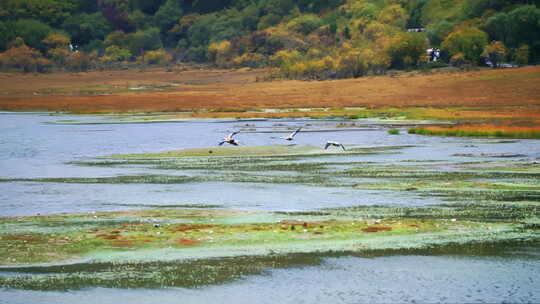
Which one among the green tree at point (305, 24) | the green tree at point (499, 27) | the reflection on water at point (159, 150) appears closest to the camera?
the reflection on water at point (159, 150)

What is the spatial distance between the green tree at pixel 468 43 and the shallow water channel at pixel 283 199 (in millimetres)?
49957

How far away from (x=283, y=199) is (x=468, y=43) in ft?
290

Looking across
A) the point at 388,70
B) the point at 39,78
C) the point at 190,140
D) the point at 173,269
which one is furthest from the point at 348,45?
the point at 173,269

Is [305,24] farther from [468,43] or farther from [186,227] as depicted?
[186,227]

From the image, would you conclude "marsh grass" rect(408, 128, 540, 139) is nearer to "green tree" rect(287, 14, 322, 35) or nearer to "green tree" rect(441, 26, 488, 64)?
"green tree" rect(441, 26, 488, 64)

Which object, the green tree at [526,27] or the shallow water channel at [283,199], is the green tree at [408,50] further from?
the shallow water channel at [283,199]

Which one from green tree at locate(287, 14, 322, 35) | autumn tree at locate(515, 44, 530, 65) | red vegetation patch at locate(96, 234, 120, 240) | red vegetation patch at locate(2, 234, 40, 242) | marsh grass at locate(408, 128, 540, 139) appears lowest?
marsh grass at locate(408, 128, 540, 139)

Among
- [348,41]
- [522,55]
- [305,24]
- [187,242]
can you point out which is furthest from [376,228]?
[305,24]

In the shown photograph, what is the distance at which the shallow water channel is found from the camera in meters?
19.5

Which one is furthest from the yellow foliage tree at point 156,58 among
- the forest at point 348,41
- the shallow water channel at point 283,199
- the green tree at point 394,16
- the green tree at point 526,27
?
the shallow water channel at point 283,199

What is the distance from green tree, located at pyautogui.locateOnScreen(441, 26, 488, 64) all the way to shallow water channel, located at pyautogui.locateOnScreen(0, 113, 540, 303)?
164 ft

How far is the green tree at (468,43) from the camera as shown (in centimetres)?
11594

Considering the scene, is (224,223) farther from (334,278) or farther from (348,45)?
(348,45)

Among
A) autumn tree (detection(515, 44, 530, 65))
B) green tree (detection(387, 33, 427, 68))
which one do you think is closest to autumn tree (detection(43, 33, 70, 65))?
green tree (detection(387, 33, 427, 68))
